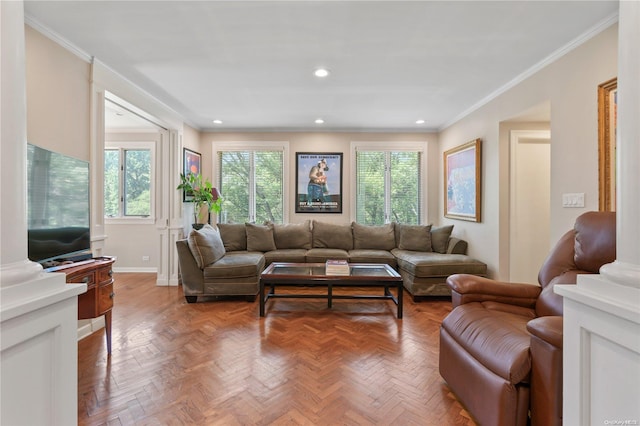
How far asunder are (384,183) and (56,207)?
441cm

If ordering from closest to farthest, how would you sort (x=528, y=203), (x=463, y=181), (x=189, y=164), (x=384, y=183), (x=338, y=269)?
(x=338, y=269), (x=528, y=203), (x=463, y=181), (x=189, y=164), (x=384, y=183)

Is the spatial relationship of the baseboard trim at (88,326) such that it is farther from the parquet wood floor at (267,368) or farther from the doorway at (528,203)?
the doorway at (528,203)

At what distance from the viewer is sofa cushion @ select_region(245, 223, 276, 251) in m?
4.63

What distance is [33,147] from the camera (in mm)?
1918

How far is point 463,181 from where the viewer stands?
14.3 ft

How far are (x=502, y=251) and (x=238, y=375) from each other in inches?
125

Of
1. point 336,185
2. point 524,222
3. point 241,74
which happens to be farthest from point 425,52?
point 336,185

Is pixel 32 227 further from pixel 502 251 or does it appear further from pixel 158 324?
pixel 502 251

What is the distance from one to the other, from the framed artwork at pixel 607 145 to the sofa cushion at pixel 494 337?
3.82ft

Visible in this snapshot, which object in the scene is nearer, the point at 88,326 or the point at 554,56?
the point at 554,56

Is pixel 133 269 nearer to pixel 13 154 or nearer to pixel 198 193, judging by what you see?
pixel 198 193

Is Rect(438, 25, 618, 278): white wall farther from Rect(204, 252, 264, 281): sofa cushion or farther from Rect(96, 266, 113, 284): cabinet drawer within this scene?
Rect(96, 266, 113, 284): cabinet drawer

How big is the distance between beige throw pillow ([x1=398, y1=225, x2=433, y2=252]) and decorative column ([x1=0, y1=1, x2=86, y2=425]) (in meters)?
4.30

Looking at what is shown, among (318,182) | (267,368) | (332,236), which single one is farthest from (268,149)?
(267,368)
